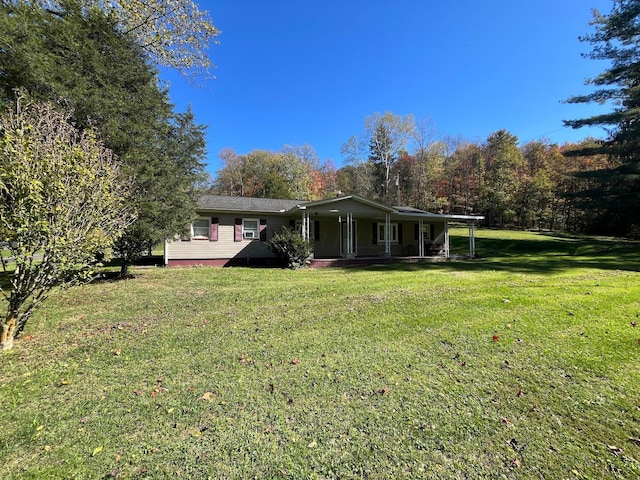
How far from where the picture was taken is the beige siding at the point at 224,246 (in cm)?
1384

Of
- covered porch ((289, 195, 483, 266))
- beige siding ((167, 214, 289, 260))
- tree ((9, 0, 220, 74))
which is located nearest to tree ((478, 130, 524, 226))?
covered porch ((289, 195, 483, 266))

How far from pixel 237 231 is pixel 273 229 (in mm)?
1828

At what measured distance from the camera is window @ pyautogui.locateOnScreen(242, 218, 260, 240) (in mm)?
15094

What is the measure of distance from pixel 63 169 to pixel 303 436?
464 cm

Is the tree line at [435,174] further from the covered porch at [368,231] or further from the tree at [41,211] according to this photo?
the tree at [41,211]

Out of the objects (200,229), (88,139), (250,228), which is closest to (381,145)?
(250,228)

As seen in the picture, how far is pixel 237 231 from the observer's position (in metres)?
14.8

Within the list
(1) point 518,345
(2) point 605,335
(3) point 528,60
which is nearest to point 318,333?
(1) point 518,345

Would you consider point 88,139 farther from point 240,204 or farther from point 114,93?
point 240,204

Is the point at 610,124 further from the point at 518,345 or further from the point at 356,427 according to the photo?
the point at 356,427

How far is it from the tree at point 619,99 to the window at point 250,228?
21744mm

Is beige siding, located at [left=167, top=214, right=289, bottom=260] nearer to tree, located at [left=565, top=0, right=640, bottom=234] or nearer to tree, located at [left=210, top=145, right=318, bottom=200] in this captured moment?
tree, located at [left=210, top=145, right=318, bottom=200]

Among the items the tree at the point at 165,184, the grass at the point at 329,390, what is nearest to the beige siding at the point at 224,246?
the tree at the point at 165,184

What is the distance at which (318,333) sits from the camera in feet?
15.9
